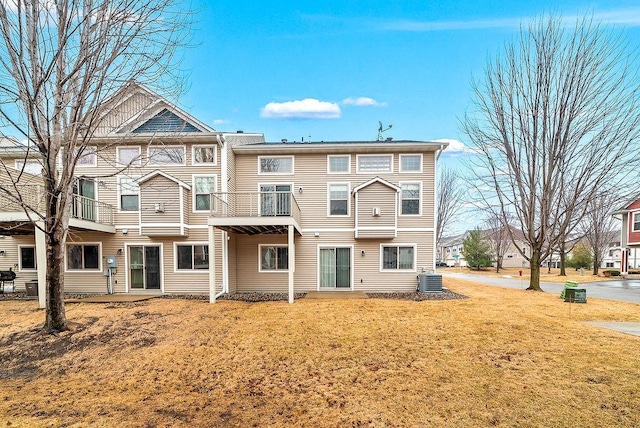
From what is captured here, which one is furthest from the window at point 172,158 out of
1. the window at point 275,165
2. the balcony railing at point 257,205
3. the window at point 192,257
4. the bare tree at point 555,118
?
the bare tree at point 555,118

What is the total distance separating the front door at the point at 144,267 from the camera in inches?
467

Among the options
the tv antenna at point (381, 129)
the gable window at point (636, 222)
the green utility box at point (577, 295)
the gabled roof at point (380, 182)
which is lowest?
the green utility box at point (577, 295)

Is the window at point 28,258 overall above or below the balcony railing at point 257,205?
below

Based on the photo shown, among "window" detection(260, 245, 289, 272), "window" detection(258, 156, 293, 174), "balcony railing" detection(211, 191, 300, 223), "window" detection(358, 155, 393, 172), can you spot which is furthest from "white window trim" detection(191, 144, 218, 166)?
"window" detection(358, 155, 393, 172)

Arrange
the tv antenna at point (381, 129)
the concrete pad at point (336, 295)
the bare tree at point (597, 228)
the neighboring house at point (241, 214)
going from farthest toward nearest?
the bare tree at point (597, 228)
the tv antenna at point (381, 129)
the neighboring house at point (241, 214)
the concrete pad at point (336, 295)

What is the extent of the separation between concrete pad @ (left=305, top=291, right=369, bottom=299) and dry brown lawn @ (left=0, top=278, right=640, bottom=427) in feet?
9.21

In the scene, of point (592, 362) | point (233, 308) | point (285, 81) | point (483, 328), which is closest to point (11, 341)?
point (233, 308)

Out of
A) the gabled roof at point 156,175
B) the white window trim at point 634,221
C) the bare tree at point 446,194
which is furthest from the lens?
the bare tree at point 446,194

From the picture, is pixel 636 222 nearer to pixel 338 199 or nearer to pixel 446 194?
pixel 446 194

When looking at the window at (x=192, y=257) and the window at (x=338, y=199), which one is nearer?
the window at (x=192, y=257)

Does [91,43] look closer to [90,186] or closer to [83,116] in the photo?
[83,116]

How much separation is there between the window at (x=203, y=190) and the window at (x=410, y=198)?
7866 mm

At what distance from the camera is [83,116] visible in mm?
6398

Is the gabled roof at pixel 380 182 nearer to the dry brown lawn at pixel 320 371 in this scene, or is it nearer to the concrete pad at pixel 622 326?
the dry brown lawn at pixel 320 371
